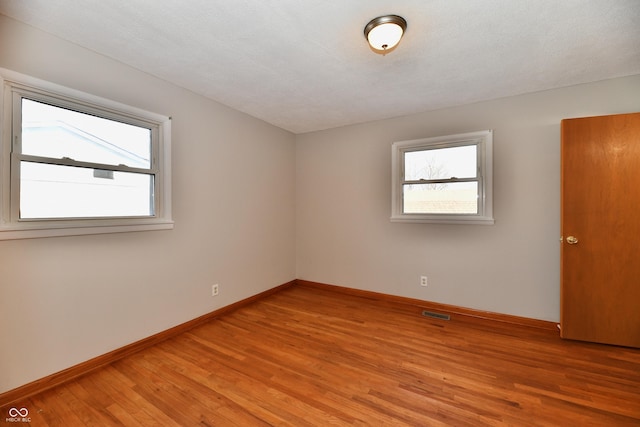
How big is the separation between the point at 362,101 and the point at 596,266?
2.86 m

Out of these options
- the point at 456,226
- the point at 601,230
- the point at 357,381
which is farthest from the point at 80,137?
the point at 601,230

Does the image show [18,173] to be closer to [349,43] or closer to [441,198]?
[349,43]

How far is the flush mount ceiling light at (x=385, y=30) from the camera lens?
5.44ft

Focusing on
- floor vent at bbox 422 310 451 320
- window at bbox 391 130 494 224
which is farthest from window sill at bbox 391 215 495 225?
floor vent at bbox 422 310 451 320

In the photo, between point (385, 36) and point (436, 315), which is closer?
point (385, 36)

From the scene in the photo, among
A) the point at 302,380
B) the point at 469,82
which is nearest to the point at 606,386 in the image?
the point at 302,380

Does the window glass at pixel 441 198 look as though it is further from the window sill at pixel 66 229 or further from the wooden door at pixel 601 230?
the window sill at pixel 66 229

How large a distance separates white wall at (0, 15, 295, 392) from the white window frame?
2.9 inches

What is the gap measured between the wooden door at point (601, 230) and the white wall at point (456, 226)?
223 mm

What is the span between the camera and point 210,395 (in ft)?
5.72

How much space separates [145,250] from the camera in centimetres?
235

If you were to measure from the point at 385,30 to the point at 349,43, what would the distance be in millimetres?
334

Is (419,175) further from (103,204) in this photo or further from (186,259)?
(103,204)

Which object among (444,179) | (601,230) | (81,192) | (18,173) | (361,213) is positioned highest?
(444,179)
